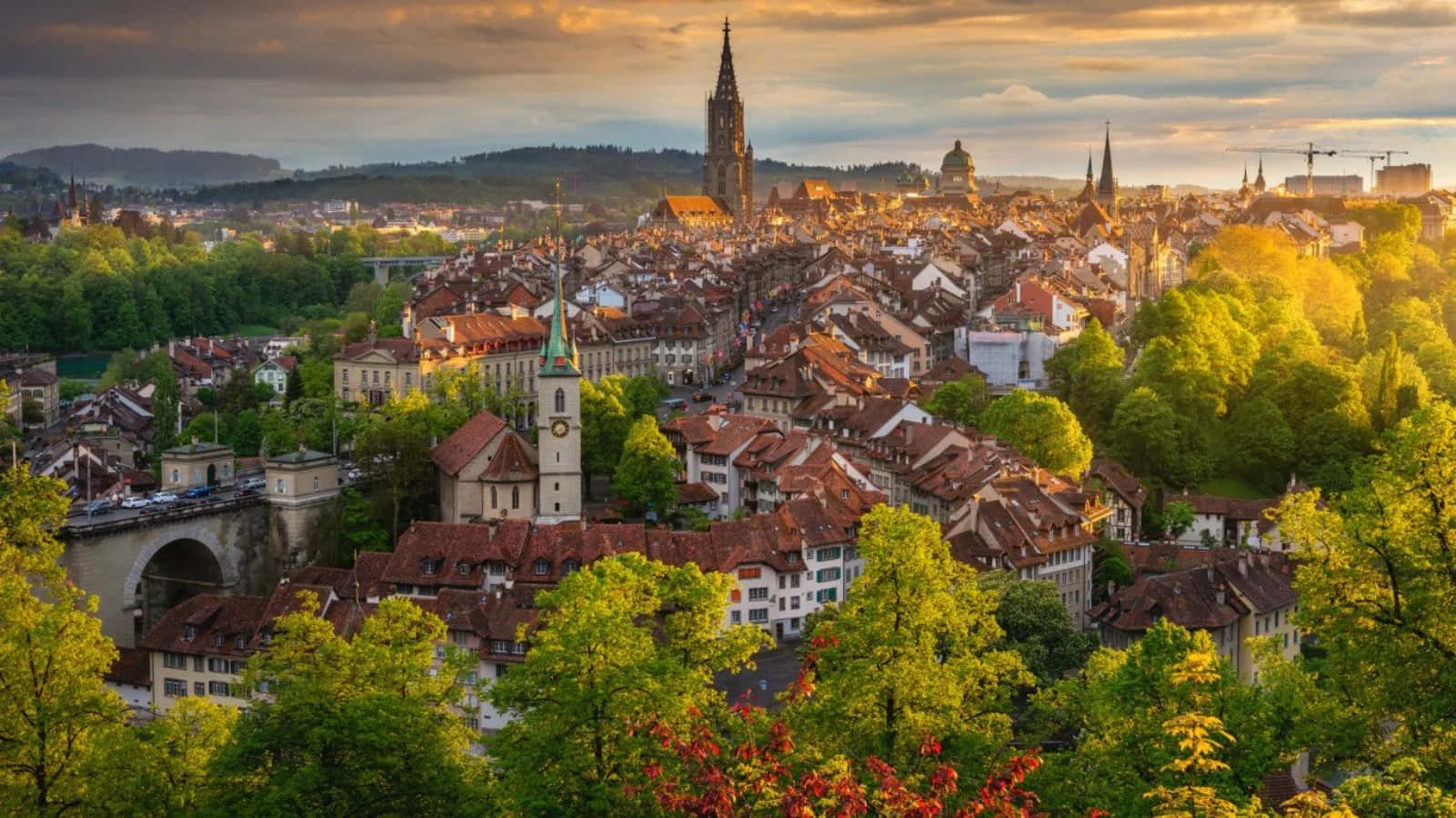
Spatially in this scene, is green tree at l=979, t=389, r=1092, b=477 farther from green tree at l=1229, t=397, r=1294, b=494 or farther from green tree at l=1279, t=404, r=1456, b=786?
green tree at l=1279, t=404, r=1456, b=786

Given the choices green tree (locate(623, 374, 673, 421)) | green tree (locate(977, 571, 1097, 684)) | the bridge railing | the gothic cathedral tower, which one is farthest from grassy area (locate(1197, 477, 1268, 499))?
the bridge railing

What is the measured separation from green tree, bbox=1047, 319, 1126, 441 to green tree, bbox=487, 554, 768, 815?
46.0 metres

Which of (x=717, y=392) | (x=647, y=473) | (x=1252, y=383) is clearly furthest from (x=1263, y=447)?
(x=717, y=392)

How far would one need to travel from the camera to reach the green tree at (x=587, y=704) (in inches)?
1114

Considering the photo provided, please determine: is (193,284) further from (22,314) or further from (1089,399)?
(1089,399)

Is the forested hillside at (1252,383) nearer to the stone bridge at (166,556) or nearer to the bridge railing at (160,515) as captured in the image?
the stone bridge at (166,556)

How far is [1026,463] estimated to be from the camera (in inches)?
2484

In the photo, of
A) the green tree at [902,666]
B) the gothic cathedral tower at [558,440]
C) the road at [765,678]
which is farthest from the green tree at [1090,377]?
the green tree at [902,666]

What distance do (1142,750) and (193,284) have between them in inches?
5814

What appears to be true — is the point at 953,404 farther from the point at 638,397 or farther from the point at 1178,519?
the point at 638,397

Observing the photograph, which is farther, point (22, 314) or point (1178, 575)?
point (22, 314)

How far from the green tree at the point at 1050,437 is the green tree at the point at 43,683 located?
4204 centimetres

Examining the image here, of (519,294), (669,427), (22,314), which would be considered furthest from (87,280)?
(669,427)

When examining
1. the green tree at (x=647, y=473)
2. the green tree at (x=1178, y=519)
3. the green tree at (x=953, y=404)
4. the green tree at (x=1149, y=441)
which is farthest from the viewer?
the green tree at (x=953, y=404)
